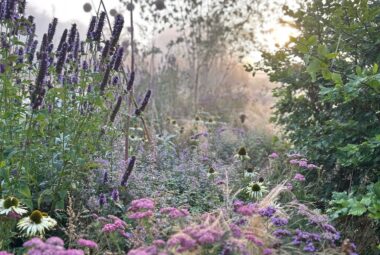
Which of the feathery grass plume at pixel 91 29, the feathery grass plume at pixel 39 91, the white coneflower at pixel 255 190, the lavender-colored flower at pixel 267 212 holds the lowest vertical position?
the white coneflower at pixel 255 190

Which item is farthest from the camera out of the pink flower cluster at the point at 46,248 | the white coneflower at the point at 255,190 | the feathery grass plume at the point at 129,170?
the white coneflower at the point at 255,190

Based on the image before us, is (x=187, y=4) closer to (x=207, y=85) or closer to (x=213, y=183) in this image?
(x=207, y=85)

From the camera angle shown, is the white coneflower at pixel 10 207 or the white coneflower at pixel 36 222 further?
the white coneflower at pixel 10 207

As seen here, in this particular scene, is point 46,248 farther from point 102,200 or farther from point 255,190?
point 255,190

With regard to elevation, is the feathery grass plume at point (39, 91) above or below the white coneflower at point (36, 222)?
above

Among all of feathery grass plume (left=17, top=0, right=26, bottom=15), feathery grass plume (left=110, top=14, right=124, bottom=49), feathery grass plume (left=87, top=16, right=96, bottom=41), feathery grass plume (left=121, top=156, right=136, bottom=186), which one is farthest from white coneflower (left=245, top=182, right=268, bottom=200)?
feathery grass plume (left=17, top=0, right=26, bottom=15)

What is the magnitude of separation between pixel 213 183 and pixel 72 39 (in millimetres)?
1765

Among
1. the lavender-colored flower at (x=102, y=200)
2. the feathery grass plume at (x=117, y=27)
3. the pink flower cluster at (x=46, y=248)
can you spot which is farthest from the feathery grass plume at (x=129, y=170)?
the pink flower cluster at (x=46, y=248)

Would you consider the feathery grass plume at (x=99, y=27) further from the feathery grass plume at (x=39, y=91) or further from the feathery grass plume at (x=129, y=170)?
the feathery grass plume at (x=129, y=170)

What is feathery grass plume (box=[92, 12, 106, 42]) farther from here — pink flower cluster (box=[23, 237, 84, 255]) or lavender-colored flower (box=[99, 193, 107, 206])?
pink flower cluster (box=[23, 237, 84, 255])

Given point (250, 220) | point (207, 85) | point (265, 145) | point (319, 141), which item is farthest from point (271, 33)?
point (250, 220)

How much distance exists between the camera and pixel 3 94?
3.51 m

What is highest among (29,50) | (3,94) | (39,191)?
(29,50)

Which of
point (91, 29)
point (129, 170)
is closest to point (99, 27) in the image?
point (91, 29)
